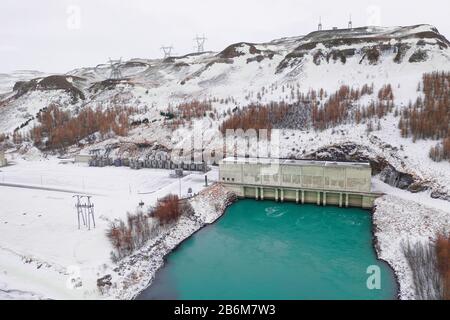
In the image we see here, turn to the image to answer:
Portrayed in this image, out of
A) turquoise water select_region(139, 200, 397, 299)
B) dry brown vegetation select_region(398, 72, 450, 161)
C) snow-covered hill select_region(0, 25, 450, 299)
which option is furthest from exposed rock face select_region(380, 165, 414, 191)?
turquoise water select_region(139, 200, 397, 299)

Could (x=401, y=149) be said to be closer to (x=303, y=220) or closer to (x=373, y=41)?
(x=303, y=220)

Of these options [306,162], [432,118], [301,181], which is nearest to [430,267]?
[301,181]

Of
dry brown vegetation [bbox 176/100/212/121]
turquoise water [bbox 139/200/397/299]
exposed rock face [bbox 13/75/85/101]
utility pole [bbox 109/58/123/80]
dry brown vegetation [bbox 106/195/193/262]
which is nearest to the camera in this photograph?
turquoise water [bbox 139/200/397/299]

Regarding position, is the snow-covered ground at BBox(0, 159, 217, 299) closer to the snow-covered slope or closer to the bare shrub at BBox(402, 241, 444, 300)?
the bare shrub at BBox(402, 241, 444, 300)

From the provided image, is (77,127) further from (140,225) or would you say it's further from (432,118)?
(432,118)

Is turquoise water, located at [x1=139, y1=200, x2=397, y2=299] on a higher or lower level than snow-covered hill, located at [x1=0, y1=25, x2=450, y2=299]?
lower

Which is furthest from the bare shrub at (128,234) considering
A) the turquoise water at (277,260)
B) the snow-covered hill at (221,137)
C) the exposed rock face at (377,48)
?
the exposed rock face at (377,48)
